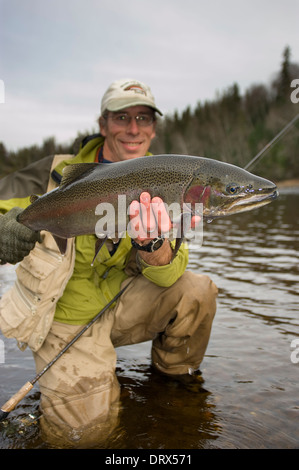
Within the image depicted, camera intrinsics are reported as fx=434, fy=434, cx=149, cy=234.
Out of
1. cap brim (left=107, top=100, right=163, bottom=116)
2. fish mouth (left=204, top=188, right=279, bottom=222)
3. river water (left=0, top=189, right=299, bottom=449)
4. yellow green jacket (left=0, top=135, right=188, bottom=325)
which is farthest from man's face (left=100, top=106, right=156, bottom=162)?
river water (left=0, top=189, right=299, bottom=449)

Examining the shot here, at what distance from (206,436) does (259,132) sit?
5305 cm

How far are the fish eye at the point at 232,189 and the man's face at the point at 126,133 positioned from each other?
4.57 feet

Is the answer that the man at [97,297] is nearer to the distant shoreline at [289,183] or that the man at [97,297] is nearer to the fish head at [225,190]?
the fish head at [225,190]

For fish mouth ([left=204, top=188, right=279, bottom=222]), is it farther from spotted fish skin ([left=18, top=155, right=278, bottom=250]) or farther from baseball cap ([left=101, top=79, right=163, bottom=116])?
baseball cap ([left=101, top=79, right=163, bottom=116])

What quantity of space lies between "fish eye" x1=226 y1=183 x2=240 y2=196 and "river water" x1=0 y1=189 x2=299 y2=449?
1432 millimetres

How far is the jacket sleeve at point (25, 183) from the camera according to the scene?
323 centimetres

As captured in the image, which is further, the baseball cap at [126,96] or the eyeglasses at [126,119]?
the eyeglasses at [126,119]

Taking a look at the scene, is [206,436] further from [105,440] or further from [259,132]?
[259,132]

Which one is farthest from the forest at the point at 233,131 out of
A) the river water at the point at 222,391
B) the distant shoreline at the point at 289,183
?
the river water at the point at 222,391

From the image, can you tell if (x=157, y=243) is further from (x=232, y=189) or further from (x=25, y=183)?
(x=25, y=183)

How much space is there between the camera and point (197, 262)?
7.62m

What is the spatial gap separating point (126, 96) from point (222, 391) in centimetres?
235

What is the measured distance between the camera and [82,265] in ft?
10.5
